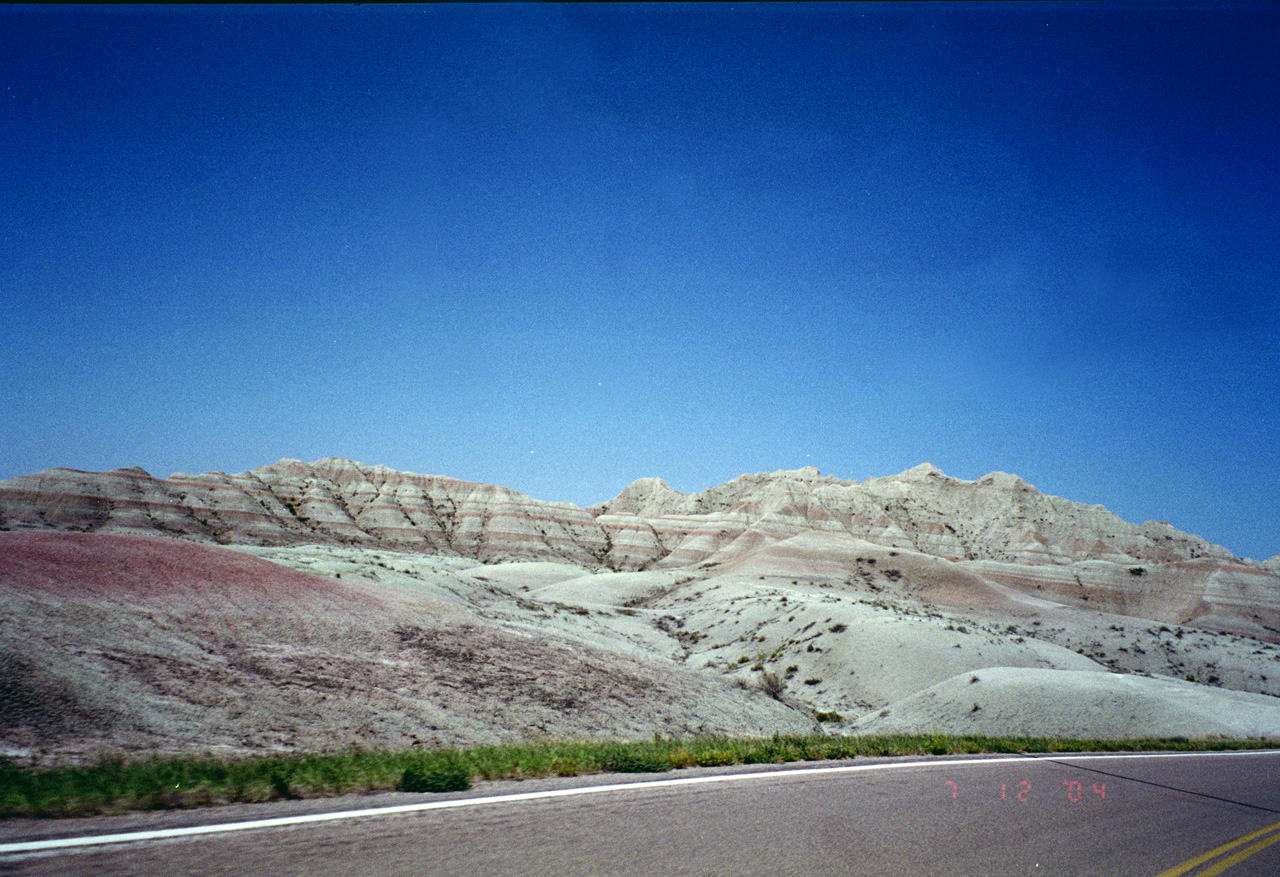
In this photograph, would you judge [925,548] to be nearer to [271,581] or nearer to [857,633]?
[857,633]

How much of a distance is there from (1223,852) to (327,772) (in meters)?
10.1

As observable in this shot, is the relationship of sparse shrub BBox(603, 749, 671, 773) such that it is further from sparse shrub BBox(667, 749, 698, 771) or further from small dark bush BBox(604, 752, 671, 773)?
sparse shrub BBox(667, 749, 698, 771)

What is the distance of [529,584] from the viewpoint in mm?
77875

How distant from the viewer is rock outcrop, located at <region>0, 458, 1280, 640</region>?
312 feet

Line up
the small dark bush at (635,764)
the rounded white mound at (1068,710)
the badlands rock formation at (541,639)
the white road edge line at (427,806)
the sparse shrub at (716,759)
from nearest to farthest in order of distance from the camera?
the white road edge line at (427,806) < the small dark bush at (635,764) < the sparse shrub at (716,759) < the badlands rock formation at (541,639) < the rounded white mound at (1068,710)

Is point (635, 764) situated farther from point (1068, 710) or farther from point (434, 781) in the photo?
point (1068, 710)

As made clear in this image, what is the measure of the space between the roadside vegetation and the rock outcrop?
8566 cm

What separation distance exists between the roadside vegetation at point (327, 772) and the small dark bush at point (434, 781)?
1 centimetres

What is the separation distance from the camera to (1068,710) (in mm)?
26141

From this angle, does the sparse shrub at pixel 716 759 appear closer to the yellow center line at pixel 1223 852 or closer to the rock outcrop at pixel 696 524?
the yellow center line at pixel 1223 852

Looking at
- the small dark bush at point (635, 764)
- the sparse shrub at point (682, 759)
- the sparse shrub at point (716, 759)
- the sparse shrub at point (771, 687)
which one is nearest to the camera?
the small dark bush at point (635, 764)

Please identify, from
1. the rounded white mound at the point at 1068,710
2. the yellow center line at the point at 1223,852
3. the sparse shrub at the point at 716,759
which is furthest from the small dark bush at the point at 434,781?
the rounded white mound at the point at 1068,710

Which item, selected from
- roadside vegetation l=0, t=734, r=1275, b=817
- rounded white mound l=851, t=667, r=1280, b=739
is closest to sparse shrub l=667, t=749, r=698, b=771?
roadside vegetation l=0, t=734, r=1275, b=817

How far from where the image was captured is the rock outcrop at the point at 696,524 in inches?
3745
